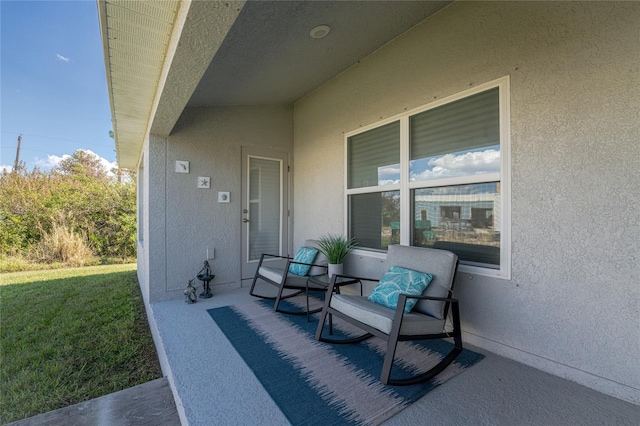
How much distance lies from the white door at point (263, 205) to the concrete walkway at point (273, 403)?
224cm

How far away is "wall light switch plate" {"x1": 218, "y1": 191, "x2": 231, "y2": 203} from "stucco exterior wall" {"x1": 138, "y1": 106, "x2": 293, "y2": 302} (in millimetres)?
56

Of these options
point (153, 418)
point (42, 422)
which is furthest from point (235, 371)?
point (42, 422)

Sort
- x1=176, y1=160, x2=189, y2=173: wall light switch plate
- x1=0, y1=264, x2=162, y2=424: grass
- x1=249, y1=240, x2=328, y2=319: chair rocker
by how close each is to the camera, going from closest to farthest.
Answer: x1=0, y1=264, x2=162, y2=424: grass → x1=249, y1=240, x2=328, y2=319: chair rocker → x1=176, y1=160, x2=189, y2=173: wall light switch plate

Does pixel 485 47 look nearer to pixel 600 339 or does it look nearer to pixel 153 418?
pixel 600 339

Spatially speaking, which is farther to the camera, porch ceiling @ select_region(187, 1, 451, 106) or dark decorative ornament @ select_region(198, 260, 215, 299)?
dark decorative ornament @ select_region(198, 260, 215, 299)

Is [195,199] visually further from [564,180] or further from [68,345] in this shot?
[564,180]

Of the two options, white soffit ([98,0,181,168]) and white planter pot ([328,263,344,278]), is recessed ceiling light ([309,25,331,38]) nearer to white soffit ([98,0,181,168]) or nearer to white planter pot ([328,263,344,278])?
white soffit ([98,0,181,168])

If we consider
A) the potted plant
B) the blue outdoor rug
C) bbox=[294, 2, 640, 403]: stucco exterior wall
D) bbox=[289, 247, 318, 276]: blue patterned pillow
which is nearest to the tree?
bbox=[289, 247, 318, 276]: blue patterned pillow

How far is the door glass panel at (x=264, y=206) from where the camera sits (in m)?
4.57

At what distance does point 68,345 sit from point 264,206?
9.54 feet

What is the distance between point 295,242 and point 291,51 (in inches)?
118

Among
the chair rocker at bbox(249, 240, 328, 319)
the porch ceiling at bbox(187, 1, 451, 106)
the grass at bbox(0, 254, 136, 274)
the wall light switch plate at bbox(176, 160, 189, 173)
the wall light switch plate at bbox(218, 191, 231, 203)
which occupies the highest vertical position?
the porch ceiling at bbox(187, 1, 451, 106)

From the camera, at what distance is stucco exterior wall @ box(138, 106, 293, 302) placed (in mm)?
3738

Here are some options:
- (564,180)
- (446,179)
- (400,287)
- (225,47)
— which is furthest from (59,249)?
(564,180)
